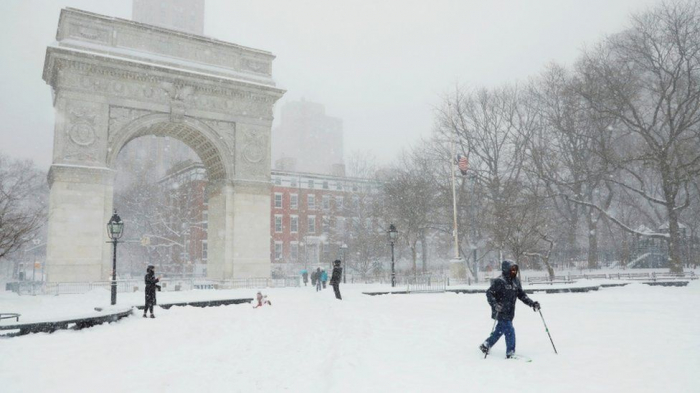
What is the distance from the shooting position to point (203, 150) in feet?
107

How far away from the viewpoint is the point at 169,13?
418 feet

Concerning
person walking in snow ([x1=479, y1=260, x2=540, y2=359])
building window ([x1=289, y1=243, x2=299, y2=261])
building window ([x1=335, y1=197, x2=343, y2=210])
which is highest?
building window ([x1=335, y1=197, x2=343, y2=210])

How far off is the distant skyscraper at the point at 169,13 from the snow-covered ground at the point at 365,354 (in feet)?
414

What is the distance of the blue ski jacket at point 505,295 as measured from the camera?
777cm

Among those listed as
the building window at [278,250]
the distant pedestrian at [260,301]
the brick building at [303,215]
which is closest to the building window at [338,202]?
the brick building at [303,215]

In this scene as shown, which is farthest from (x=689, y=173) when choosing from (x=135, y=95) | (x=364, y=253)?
(x=135, y=95)

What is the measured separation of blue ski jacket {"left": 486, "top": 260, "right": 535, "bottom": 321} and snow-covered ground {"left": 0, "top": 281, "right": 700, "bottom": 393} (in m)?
0.66

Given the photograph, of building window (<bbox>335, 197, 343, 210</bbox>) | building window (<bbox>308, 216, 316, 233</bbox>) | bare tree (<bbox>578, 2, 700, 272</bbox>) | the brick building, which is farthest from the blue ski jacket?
building window (<bbox>308, 216, 316, 233</bbox>)

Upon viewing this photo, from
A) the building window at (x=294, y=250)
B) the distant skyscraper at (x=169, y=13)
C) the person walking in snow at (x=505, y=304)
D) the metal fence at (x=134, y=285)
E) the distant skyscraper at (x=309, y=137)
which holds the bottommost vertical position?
the metal fence at (x=134, y=285)

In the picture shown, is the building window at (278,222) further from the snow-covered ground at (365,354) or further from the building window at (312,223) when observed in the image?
the snow-covered ground at (365,354)

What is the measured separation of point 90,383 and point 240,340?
3.90 metres

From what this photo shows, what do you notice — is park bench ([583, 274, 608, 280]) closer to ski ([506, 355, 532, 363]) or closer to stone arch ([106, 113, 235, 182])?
stone arch ([106, 113, 235, 182])

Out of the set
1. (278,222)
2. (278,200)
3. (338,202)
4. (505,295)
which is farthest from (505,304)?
(338,202)

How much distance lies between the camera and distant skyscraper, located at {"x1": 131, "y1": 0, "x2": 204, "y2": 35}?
126 m
